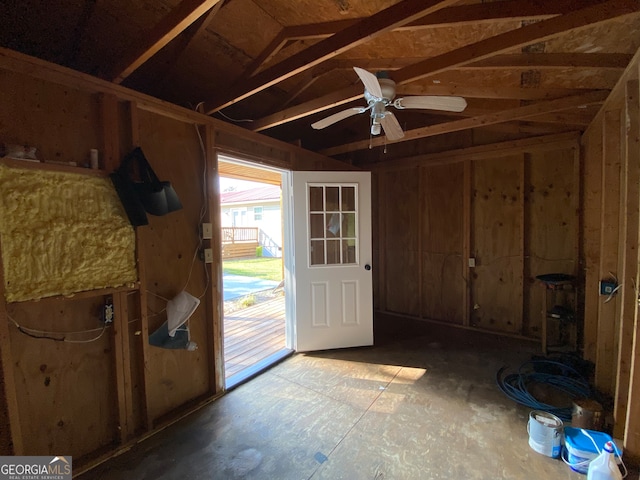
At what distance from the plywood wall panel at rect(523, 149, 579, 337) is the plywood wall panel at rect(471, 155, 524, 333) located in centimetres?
11

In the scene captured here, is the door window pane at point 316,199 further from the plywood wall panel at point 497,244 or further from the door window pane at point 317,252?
the plywood wall panel at point 497,244

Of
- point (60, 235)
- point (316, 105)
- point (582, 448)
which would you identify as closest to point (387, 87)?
point (316, 105)

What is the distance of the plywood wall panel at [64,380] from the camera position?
159cm

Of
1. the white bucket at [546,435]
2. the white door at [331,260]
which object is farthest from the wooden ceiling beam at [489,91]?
the white bucket at [546,435]

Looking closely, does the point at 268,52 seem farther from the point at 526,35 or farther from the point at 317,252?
the point at 317,252

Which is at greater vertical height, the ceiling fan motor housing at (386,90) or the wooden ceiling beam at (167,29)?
the wooden ceiling beam at (167,29)

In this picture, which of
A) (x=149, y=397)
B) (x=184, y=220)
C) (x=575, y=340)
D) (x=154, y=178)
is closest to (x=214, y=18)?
(x=154, y=178)

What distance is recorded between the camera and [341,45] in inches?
67.1

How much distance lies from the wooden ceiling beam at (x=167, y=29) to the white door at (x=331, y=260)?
5.83ft

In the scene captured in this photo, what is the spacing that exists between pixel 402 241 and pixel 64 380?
13.3ft

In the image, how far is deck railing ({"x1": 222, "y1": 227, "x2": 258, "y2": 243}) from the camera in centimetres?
1235

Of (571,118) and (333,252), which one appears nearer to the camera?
(571,118)

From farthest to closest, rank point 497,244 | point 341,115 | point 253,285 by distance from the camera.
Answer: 1. point 253,285
2. point 497,244
3. point 341,115

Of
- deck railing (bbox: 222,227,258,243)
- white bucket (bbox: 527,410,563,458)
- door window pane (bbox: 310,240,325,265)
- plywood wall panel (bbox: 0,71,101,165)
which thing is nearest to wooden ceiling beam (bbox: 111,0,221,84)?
plywood wall panel (bbox: 0,71,101,165)
